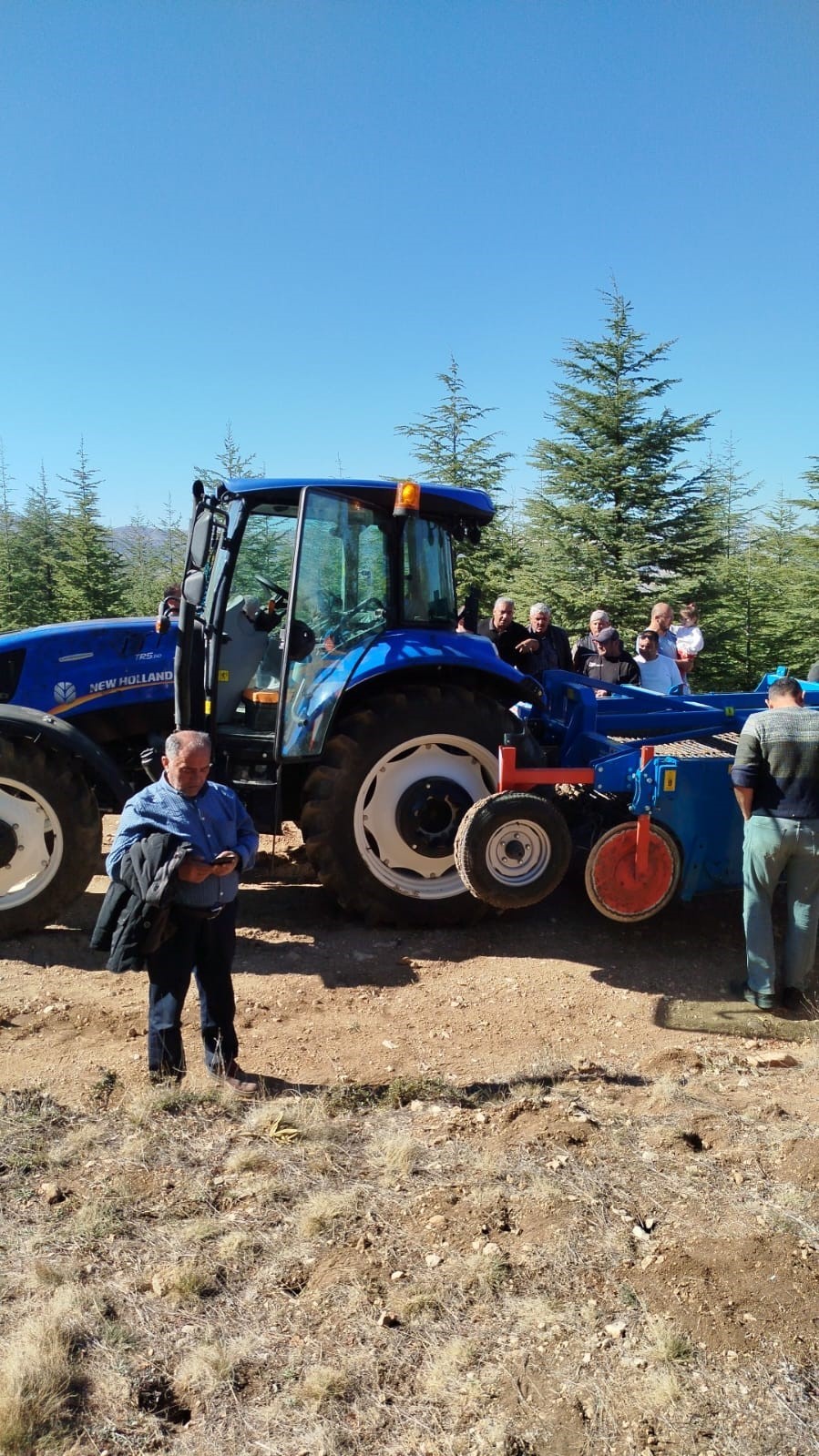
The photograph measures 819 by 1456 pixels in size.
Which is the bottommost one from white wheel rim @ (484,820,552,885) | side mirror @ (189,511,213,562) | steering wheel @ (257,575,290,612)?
white wheel rim @ (484,820,552,885)

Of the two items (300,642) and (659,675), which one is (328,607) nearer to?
(300,642)

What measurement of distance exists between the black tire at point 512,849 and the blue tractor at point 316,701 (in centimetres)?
45

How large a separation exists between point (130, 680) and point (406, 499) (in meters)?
2.00

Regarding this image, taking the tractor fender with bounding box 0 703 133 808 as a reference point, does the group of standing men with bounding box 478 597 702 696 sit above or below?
above

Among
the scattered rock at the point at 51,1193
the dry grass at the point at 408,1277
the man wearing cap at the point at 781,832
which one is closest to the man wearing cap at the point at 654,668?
the man wearing cap at the point at 781,832

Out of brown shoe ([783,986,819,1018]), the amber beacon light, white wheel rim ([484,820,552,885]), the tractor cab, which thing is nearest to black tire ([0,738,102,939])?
the tractor cab

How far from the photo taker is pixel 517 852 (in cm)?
504

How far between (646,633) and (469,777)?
112 inches

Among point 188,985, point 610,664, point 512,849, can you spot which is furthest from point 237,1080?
point 610,664

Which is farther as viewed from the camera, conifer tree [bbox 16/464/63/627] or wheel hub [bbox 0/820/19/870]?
conifer tree [bbox 16/464/63/627]

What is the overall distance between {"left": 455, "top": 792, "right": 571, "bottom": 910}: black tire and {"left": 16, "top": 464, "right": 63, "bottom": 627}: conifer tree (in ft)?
58.6

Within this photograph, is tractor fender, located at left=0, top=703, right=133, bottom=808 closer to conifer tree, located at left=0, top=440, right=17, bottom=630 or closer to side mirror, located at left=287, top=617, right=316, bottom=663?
side mirror, located at left=287, top=617, right=316, bottom=663

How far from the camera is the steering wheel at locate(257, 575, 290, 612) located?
5508mm

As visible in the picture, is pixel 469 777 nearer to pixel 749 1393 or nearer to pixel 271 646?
pixel 271 646
